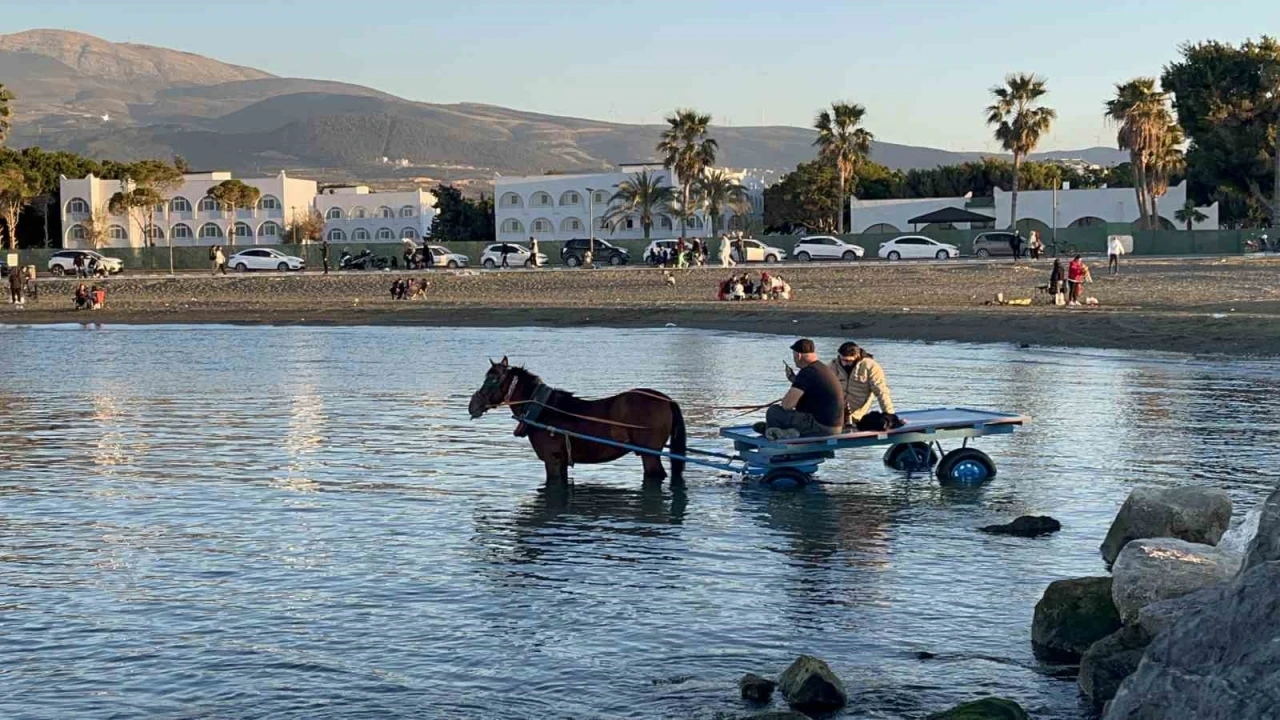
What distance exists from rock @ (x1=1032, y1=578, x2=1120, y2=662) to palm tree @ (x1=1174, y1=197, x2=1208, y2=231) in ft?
277

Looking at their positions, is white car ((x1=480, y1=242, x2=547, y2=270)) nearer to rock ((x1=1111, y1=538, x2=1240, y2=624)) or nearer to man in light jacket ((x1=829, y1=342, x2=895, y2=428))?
man in light jacket ((x1=829, y1=342, x2=895, y2=428))

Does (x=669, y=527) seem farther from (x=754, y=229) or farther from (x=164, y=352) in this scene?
(x=754, y=229)

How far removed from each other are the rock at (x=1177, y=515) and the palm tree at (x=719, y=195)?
10847cm

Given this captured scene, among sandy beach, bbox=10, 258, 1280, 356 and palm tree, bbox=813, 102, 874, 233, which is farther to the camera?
palm tree, bbox=813, 102, 874, 233

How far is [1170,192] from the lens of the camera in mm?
92562

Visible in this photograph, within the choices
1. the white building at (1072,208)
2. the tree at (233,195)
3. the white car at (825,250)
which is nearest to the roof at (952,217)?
the white building at (1072,208)

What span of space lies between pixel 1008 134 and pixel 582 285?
145 ft

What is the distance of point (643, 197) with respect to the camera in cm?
12450

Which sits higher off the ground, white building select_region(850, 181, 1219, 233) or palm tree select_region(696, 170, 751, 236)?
palm tree select_region(696, 170, 751, 236)

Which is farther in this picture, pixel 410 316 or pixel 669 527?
pixel 410 316

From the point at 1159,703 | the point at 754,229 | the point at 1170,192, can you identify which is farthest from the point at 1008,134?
the point at 1159,703

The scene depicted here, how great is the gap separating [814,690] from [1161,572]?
2.22 metres

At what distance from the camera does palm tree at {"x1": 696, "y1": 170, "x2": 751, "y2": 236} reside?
395ft

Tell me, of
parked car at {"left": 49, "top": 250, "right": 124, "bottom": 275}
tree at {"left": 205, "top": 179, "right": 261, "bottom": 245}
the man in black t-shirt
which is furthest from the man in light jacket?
tree at {"left": 205, "top": 179, "right": 261, "bottom": 245}
